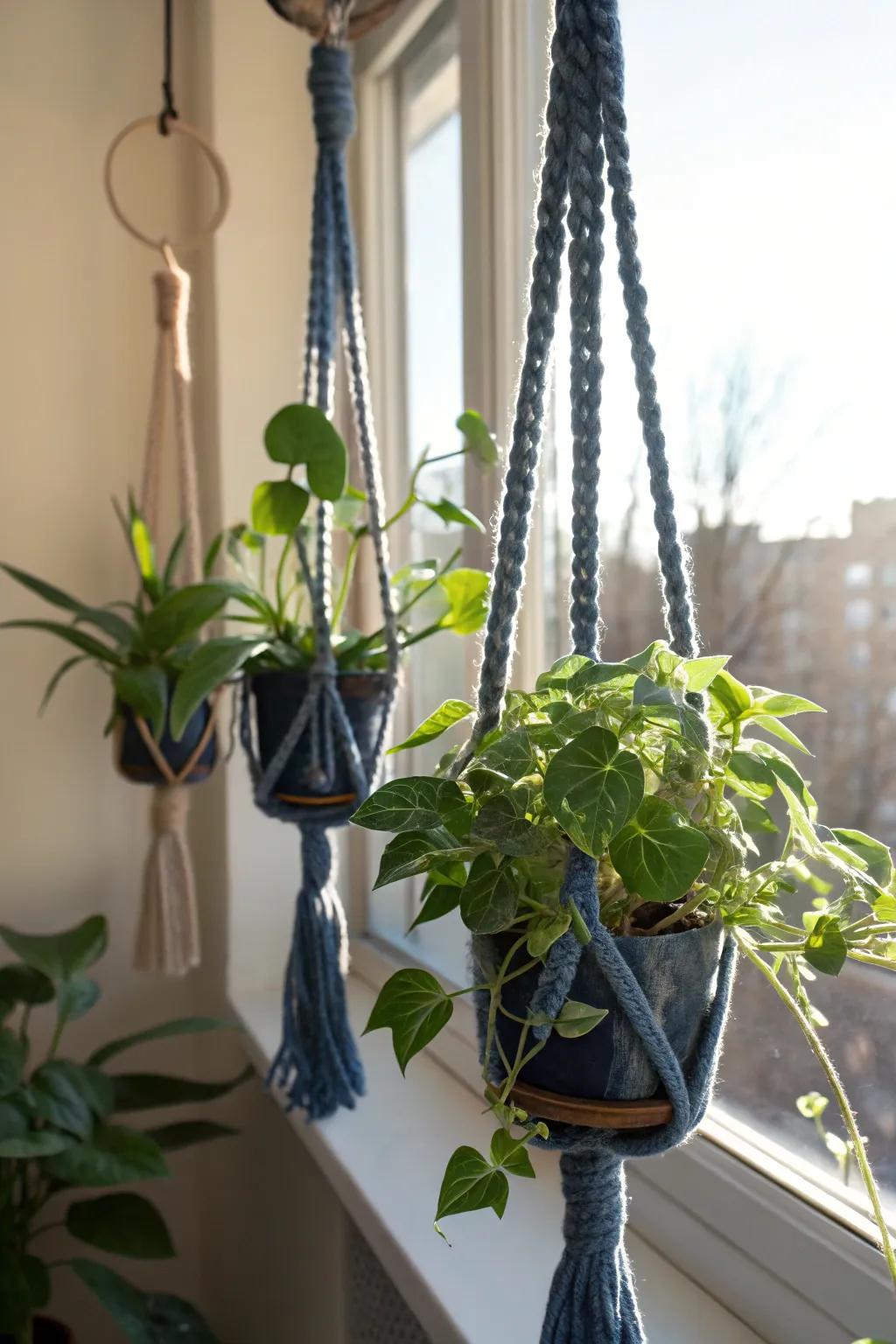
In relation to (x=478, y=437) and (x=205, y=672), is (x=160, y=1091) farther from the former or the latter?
(x=478, y=437)

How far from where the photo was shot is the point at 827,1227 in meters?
0.65

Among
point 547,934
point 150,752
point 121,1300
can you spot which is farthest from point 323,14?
point 121,1300

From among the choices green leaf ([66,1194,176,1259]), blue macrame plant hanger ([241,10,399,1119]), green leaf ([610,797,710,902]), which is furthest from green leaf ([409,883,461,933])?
green leaf ([66,1194,176,1259])

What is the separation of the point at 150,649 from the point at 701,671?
2.41ft

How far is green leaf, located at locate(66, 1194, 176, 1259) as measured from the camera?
1.16 metres

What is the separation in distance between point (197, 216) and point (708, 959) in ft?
4.47

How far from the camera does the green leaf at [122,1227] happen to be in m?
1.16

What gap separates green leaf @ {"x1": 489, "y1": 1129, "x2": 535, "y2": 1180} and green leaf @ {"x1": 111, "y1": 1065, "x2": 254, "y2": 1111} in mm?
902

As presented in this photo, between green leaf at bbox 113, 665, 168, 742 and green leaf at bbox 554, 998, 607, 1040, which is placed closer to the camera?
green leaf at bbox 554, 998, 607, 1040

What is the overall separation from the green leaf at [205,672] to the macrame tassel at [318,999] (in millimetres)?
188

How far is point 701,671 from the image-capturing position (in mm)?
447

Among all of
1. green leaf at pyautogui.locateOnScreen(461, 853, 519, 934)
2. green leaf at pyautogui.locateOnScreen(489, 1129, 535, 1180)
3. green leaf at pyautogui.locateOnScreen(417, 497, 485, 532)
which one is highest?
green leaf at pyautogui.locateOnScreen(417, 497, 485, 532)

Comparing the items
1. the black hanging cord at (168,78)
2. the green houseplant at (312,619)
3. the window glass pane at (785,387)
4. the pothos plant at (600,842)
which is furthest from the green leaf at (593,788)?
the black hanging cord at (168,78)

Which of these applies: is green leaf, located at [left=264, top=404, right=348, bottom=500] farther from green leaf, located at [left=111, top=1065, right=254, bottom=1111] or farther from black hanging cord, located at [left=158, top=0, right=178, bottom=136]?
green leaf, located at [left=111, top=1065, right=254, bottom=1111]
